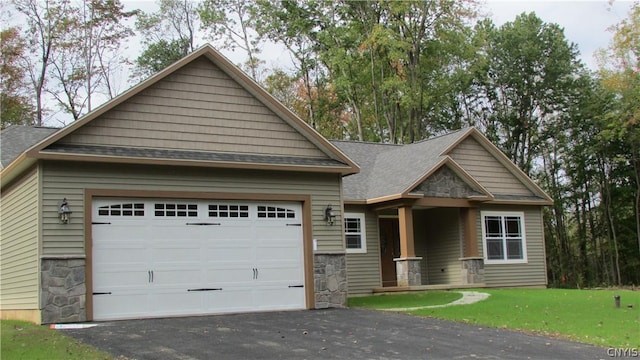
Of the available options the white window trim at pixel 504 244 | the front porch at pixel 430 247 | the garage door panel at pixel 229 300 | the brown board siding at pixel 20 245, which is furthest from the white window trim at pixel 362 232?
the brown board siding at pixel 20 245

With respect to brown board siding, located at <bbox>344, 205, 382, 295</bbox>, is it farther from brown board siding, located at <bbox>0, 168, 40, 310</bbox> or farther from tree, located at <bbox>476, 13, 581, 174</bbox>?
tree, located at <bbox>476, 13, 581, 174</bbox>

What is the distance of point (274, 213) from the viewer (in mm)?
15719

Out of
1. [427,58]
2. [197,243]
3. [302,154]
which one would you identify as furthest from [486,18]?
[197,243]

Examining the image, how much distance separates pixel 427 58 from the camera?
119 ft

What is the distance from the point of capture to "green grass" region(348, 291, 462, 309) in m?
16.3

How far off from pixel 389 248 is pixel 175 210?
9259 mm

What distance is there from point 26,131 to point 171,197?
21.0 ft

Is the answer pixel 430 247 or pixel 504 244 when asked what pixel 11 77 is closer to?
pixel 430 247

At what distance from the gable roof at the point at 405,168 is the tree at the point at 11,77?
1699 cm

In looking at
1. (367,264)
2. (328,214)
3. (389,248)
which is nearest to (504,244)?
(389,248)

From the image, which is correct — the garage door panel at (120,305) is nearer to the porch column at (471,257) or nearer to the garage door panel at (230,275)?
the garage door panel at (230,275)

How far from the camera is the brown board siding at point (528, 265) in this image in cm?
2212

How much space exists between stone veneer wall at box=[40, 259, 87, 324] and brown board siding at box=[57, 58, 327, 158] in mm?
2438

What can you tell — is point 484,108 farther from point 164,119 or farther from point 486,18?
point 164,119
